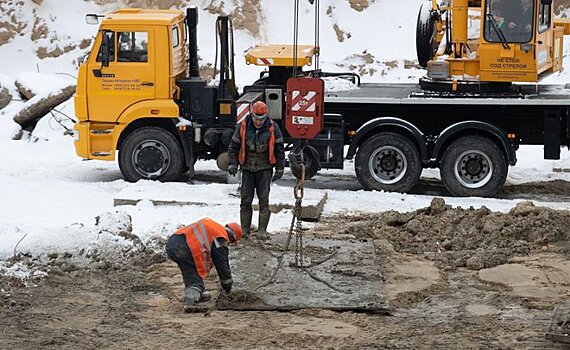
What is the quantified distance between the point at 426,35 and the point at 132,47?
16.0 feet

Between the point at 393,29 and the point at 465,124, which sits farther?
the point at 393,29

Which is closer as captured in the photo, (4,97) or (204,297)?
(204,297)

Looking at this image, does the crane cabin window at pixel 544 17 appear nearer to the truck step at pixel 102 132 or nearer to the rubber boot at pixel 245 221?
the rubber boot at pixel 245 221

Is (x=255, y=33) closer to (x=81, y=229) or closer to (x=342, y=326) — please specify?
(x=81, y=229)

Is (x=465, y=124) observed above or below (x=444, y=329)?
above

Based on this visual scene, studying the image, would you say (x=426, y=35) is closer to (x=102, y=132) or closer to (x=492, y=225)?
(x=492, y=225)

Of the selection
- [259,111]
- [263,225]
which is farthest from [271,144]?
[263,225]

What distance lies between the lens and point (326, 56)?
27.8 m

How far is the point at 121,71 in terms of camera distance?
17562 millimetres

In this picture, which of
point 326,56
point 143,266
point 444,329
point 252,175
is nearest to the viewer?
point 444,329

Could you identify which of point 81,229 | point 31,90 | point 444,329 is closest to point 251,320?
point 444,329

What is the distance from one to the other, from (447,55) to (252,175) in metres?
5.52

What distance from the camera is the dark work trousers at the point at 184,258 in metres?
10.7

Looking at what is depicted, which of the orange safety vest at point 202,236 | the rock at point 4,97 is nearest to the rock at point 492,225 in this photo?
the orange safety vest at point 202,236
